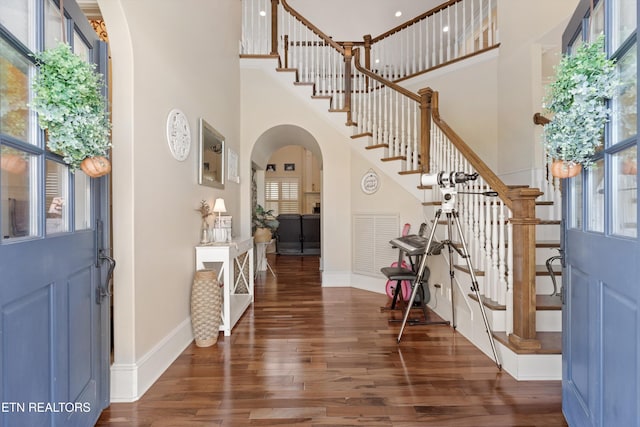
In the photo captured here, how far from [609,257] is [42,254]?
2.09m

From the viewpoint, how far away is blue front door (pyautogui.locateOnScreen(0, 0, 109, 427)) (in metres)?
1.03

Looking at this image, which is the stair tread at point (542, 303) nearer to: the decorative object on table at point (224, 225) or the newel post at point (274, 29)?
the decorative object on table at point (224, 225)

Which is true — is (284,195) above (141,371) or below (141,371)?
above

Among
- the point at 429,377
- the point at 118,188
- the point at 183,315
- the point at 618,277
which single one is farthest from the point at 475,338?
the point at 118,188

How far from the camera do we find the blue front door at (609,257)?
1056 mm

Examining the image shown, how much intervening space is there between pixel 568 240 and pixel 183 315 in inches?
103

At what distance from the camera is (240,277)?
386cm

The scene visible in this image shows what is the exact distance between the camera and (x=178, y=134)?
251cm

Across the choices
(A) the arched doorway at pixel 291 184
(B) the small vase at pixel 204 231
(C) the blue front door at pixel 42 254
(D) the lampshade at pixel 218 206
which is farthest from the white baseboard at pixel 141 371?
(A) the arched doorway at pixel 291 184

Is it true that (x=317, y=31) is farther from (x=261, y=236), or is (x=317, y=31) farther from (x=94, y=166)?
(x=94, y=166)

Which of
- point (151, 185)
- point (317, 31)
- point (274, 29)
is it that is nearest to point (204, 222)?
point (151, 185)

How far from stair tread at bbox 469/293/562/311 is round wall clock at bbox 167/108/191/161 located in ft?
8.53

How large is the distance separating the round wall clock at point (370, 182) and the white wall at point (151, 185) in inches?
92.1

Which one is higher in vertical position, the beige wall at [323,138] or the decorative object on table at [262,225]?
the beige wall at [323,138]
